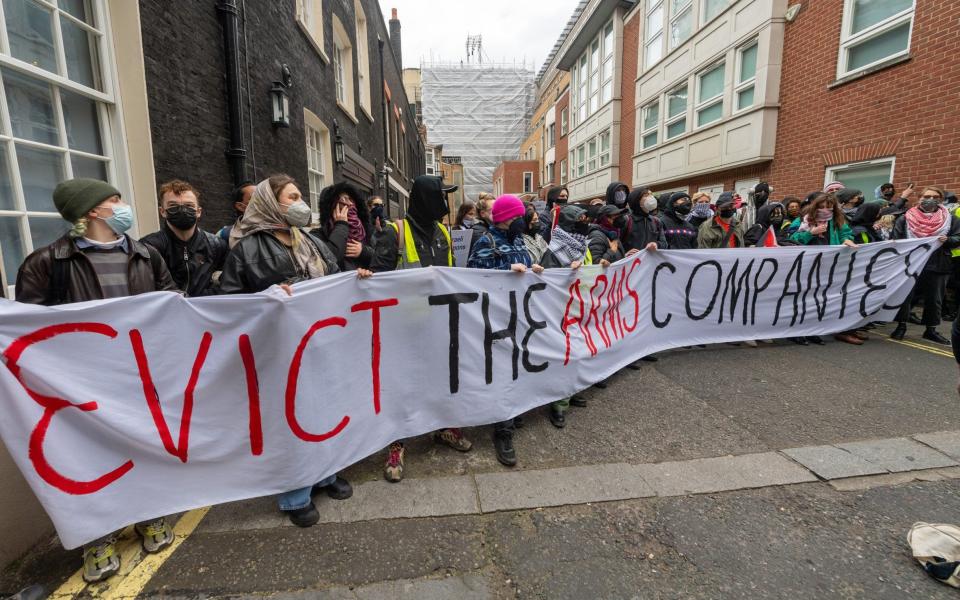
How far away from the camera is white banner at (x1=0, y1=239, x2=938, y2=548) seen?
6.44ft

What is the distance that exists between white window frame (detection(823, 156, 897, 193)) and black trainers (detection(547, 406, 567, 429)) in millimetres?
8099

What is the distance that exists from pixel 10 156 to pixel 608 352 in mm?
4576

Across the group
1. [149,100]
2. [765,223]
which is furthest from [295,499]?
[765,223]

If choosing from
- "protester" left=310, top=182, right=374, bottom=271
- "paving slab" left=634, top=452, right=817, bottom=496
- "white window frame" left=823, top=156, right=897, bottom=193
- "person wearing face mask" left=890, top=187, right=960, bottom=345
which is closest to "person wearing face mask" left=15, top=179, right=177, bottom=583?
"protester" left=310, top=182, right=374, bottom=271

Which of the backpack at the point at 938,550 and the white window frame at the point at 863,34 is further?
the white window frame at the point at 863,34

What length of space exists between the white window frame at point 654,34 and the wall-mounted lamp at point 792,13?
530cm

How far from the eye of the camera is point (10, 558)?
2.07 metres

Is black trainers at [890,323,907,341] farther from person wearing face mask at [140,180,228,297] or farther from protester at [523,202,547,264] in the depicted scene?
person wearing face mask at [140,180,228,297]

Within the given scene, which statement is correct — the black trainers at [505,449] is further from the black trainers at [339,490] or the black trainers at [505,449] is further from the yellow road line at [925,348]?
the yellow road line at [925,348]

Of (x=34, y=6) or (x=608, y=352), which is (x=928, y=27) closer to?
(x=608, y=352)

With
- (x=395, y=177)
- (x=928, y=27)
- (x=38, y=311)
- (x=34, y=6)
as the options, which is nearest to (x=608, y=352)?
(x=38, y=311)

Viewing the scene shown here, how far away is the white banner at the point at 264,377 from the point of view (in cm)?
196

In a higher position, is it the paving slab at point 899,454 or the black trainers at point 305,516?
the black trainers at point 305,516

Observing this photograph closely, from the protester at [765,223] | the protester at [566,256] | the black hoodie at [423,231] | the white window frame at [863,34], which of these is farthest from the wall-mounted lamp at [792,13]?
the black hoodie at [423,231]
